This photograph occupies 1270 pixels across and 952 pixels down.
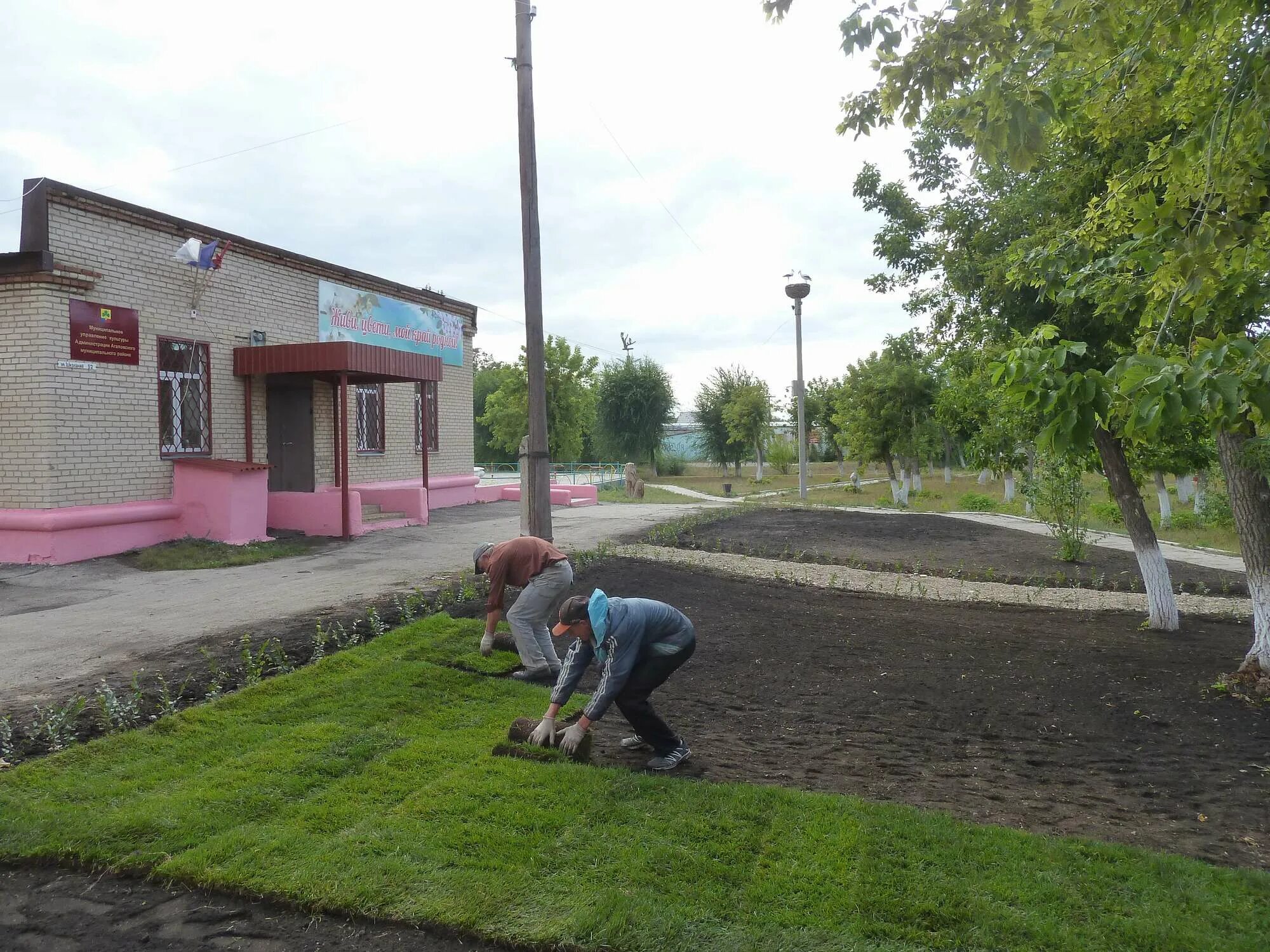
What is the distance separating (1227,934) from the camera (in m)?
3.16

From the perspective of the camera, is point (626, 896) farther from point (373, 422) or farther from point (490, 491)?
point (490, 491)

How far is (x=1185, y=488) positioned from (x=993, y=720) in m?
25.8

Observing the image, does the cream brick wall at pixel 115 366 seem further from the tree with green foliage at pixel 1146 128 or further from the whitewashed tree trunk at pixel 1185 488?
the whitewashed tree trunk at pixel 1185 488

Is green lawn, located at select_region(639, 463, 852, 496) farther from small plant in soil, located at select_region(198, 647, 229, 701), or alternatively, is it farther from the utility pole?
small plant in soil, located at select_region(198, 647, 229, 701)

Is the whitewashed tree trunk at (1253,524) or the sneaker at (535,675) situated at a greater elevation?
the whitewashed tree trunk at (1253,524)

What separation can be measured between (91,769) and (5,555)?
8.29 meters

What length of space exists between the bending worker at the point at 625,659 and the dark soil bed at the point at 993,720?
0.31 meters

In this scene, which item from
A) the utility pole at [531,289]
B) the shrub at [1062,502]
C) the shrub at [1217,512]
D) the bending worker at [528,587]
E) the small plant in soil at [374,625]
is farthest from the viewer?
the shrub at [1217,512]

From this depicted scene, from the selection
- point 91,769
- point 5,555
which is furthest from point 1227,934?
point 5,555

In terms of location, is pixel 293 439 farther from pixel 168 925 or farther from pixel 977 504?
pixel 977 504

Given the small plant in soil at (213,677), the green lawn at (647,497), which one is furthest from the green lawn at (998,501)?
the small plant in soil at (213,677)

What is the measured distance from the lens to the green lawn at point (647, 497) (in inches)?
1055

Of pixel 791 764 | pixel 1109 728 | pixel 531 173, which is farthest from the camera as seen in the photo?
pixel 531 173

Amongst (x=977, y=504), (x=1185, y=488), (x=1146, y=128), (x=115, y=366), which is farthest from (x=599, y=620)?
(x=1185, y=488)
